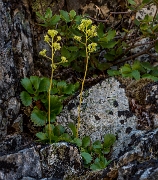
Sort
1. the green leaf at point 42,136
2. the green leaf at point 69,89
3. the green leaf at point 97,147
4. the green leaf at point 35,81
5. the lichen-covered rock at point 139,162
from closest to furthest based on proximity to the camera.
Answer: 1. the lichen-covered rock at point 139,162
2. the green leaf at point 42,136
3. the green leaf at point 97,147
4. the green leaf at point 35,81
5. the green leaf at point 69,89

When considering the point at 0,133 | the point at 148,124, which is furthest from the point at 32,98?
the point at 148,124

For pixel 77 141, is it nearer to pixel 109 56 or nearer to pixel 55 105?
pixel 55 105

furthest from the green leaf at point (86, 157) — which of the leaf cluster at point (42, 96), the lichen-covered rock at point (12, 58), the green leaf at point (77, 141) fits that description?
the lichen-covered rock at point (12, 58)

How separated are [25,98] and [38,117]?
0.24 m

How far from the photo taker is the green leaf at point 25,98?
388cm

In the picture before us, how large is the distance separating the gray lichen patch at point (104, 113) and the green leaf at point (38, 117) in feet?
0.65

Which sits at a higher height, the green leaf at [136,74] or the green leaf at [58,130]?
the green leaf at [136,74]

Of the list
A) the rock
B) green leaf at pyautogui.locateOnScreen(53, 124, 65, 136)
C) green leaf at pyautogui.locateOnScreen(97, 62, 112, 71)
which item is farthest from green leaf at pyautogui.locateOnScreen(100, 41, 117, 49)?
the rock

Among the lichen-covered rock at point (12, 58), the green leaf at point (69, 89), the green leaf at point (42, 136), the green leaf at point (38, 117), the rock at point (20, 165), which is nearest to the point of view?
the rock at point (20, 165)

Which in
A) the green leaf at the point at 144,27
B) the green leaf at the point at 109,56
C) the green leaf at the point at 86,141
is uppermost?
the green leaf at the point at 144,27

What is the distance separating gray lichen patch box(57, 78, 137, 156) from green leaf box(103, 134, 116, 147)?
0.11 metres

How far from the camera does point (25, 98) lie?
390cm

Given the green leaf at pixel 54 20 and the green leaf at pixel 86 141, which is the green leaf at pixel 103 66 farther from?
the green leaf at pixel 86 141

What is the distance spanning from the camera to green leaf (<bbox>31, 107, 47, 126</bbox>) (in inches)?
147
